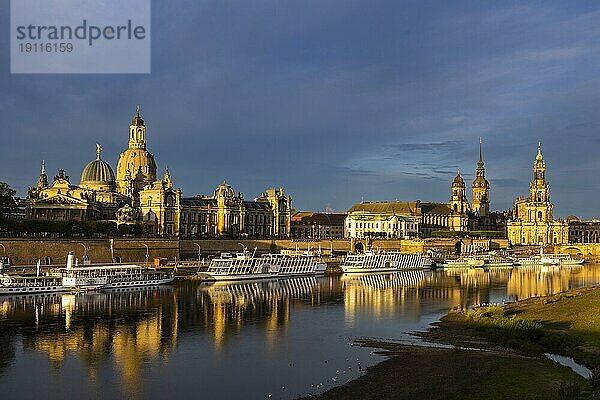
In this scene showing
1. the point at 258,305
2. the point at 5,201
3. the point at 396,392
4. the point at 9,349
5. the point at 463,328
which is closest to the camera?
the point at 396,392

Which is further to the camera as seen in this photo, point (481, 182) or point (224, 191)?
point (481, 182)

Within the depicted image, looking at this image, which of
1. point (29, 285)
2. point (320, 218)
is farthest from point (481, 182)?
point (29, 285)

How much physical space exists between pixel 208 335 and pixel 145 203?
8298 cm

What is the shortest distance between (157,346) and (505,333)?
63.9 feet

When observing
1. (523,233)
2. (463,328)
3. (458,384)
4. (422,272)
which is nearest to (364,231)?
(523,233)

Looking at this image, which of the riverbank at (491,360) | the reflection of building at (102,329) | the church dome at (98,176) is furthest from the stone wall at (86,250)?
the riverbank at (491,360)

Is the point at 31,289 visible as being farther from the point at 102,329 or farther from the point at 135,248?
the point at 135,248

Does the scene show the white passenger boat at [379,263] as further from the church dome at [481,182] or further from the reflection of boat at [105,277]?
the church dome at [481,182]

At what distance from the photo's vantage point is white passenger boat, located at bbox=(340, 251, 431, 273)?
316ft

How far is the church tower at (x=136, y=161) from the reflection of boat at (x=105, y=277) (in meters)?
62.4

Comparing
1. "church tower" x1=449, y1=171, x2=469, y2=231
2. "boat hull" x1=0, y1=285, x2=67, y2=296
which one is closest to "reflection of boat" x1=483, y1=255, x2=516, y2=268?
"church tower" x1=449, y1=171, x2=469, y2=231

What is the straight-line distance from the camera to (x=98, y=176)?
440 ft

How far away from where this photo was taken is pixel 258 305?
58.8 meters

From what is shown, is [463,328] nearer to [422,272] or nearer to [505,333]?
[505,333]
